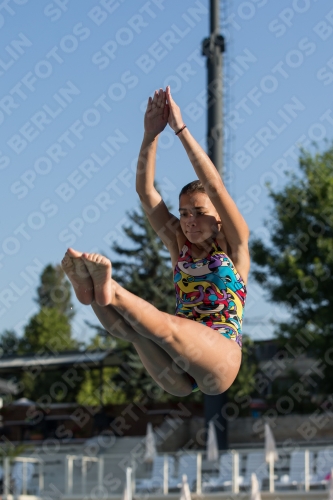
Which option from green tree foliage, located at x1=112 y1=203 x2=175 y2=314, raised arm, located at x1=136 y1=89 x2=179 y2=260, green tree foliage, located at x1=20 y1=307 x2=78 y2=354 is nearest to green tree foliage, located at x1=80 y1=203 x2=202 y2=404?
green tree foliage, located at x1=112 y1=203 x2=175 y2=314

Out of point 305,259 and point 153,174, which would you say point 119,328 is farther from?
point 305,259

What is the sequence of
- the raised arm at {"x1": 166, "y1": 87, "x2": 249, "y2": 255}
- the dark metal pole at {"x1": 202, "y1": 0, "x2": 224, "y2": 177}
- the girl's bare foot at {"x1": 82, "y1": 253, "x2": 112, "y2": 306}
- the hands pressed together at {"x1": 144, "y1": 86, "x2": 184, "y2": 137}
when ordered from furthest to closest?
the dark metal pole at {"x1": 202, "y1": 0, "x2": 224, "y2": 177}
the hands pressed together at {"x1": 144, "y1": 86, "x2": 184, "y2": 137}
the raised arm at {"x1": 166, "y1": 87, "x2": 249, "y2": 255}
the girl's bare foot at {"x1": 82, "y1": 253, "x2": 112, "y2": 306}

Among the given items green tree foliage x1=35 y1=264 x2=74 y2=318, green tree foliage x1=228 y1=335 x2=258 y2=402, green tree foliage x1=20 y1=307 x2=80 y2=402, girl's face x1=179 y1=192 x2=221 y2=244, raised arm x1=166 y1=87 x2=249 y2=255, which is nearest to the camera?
raised arm x1=166 y1=87 x2=249 y2=255

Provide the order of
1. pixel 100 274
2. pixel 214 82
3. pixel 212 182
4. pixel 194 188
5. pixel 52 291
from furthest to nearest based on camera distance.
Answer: pixel 52 291, pixel 214 82, pixel 194 188, pixel 212 182, pixel 100 274

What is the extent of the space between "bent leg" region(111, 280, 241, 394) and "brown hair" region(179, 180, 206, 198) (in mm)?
1053

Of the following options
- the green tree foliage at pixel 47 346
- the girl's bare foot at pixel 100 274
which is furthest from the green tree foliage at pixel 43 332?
the girl's bare foot at pixel 100 274

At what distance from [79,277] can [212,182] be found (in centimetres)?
132

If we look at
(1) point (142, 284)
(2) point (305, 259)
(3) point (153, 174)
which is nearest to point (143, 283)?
(1) point (142, 284)

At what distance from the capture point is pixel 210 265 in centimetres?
537

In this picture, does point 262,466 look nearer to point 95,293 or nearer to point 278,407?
point 278,407

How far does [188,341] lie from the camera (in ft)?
15.2

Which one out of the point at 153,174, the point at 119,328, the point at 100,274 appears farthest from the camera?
the point at 153,174

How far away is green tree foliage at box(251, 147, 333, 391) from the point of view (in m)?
23.1

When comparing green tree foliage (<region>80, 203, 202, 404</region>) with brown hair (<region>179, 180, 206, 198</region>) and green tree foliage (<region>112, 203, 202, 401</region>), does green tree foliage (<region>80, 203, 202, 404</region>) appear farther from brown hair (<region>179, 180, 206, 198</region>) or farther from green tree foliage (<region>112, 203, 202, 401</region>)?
brown hair (<region>179, 180, 206, 198</region>)
